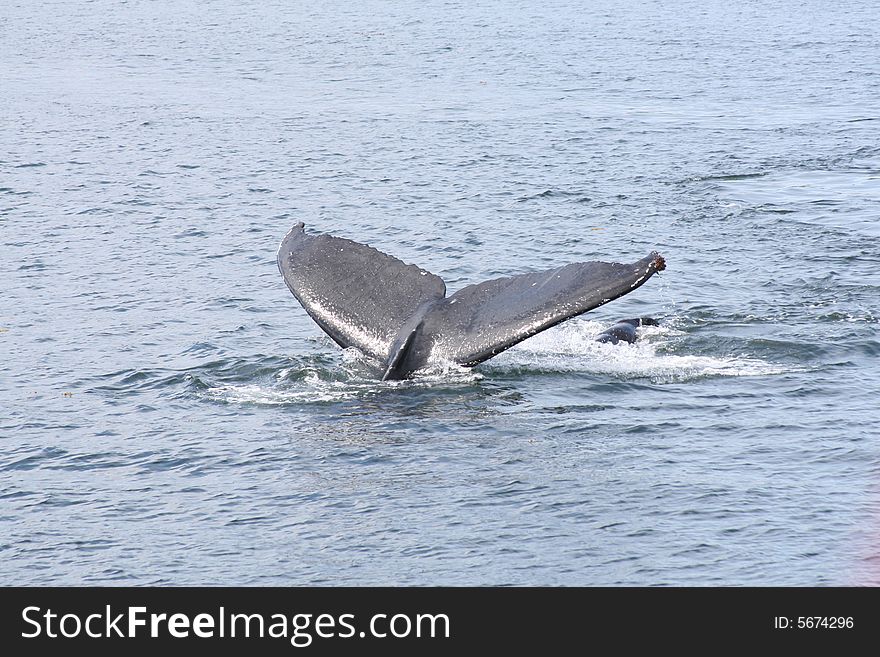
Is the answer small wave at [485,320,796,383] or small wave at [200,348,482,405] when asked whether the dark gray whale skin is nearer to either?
small wave at [485,320,796,383]

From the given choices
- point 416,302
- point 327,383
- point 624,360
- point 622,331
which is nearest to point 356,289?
point 416,302

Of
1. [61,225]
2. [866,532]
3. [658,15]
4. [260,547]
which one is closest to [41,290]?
[61,225]

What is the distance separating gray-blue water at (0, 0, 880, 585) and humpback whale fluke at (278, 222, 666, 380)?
49 cm

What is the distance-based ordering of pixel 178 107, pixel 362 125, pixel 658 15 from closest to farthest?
1. pixel 362 125
2. pixel 178 107
3. pixel 658 15

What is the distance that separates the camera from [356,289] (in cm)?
1102

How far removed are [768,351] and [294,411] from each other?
162 inches

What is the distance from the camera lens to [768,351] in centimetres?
1221

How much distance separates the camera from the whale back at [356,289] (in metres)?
10.9

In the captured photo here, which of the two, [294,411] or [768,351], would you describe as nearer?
[294,411]

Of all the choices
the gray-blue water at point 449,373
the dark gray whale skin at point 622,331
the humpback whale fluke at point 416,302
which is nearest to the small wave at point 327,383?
the gray-blue water at point 449,373

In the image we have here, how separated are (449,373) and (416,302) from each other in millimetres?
603

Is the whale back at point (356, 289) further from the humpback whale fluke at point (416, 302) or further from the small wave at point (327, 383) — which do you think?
the small wave at point (327, 383)

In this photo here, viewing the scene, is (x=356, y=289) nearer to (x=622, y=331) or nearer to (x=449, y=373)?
(x=449, y=373)
